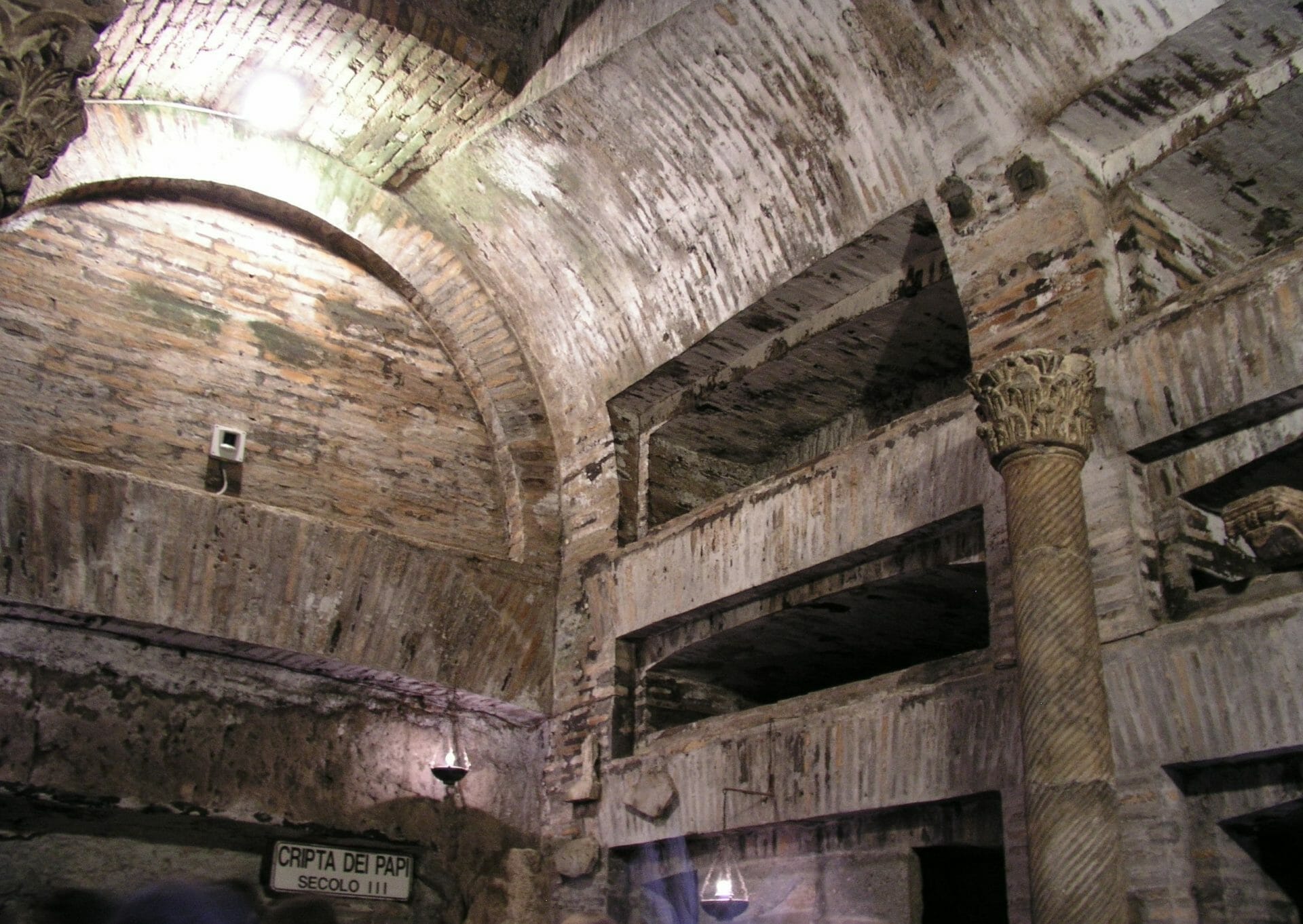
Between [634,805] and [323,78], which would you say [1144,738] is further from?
[323,78]

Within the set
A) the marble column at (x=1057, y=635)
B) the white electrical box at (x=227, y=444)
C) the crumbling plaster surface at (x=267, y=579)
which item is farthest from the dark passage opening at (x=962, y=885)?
the white electrical box at (x=227, y=444)

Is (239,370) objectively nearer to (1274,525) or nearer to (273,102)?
(273,102)

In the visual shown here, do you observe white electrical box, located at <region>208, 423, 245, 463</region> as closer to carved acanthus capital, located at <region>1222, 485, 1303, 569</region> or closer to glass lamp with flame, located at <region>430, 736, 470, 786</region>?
glass lamp with flame, located at <region>430, 736, 470, 786</region>

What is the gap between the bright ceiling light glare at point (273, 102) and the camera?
5.79m

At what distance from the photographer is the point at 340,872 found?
17.4 feet

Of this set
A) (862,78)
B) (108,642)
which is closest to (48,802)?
(108,642)

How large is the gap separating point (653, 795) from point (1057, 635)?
2.21 meters

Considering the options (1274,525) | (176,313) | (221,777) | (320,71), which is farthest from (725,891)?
(320,71)

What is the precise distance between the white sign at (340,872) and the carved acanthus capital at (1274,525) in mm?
3703

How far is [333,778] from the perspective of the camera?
5.35 metres

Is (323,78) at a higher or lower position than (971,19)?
higher

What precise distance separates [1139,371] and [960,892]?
2.30 meters

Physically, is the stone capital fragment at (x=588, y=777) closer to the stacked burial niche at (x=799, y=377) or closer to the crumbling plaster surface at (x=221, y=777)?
the crumbling plaster surface at (x=221, y=777)

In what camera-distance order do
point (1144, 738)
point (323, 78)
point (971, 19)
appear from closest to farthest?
point (1144, 738) < point (971, 19) < point (323, 78)
